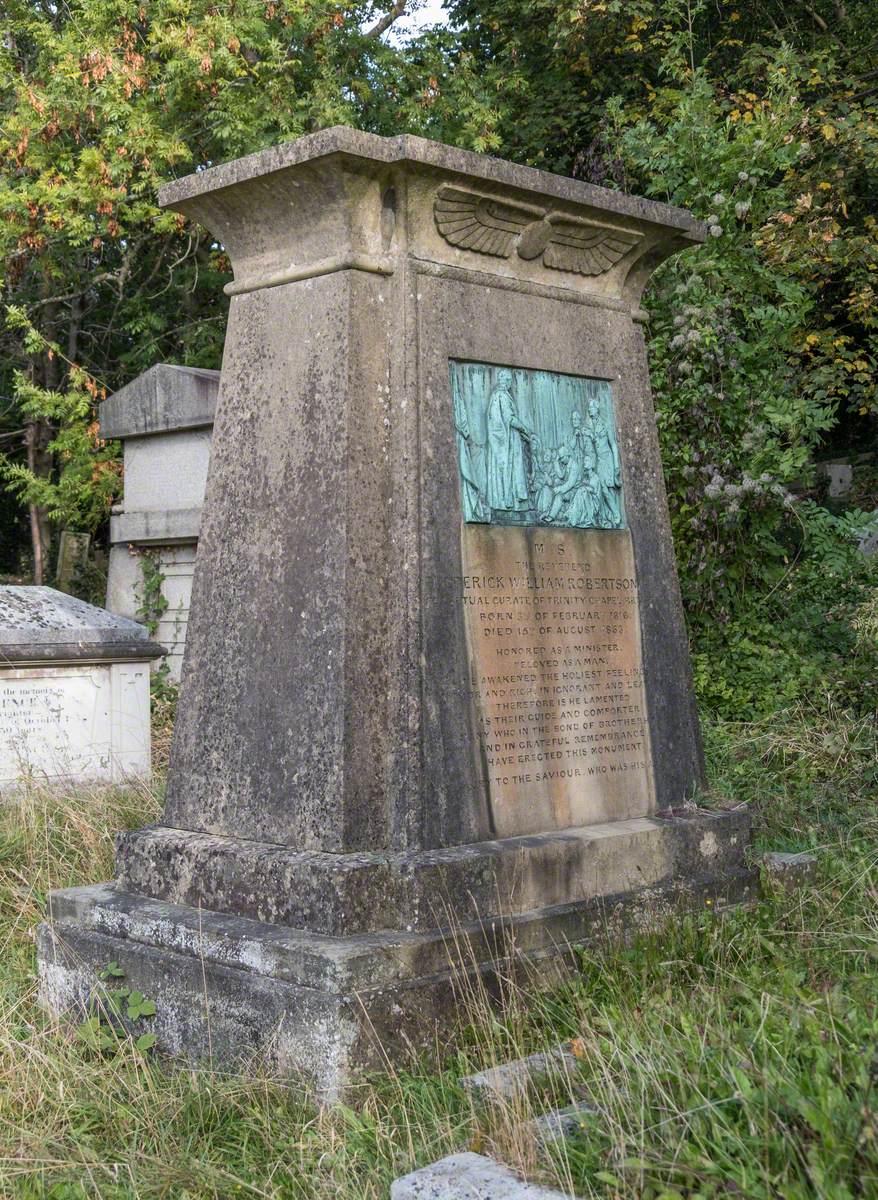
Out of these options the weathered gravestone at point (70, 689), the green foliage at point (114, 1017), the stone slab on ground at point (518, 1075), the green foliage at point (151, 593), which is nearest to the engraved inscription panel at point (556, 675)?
the stone slab on ground at point (518, 1075)

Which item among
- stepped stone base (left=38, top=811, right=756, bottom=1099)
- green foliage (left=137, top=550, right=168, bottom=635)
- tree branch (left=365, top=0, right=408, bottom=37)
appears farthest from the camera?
tree branch (left=365, top=0, right=408, bottom=37)

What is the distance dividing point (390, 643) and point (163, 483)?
8.06m

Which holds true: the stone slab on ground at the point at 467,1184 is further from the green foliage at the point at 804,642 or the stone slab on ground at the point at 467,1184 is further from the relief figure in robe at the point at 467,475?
the green foliage at the point at 804,642

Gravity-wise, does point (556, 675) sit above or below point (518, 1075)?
above

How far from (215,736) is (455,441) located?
3.86ft

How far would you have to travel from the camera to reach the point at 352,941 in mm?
3660

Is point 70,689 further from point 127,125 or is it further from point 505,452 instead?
point 127,125

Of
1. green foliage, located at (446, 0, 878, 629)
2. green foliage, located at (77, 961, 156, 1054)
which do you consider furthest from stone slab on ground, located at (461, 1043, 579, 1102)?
green foliage, located at (446, 0, 878, 629)

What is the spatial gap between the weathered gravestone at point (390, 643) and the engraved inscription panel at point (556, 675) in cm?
1

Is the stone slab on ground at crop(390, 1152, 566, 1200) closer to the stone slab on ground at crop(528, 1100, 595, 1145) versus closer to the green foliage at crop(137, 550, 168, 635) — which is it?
the stone slab on ground at crop(528, 1100, 595, 1145)

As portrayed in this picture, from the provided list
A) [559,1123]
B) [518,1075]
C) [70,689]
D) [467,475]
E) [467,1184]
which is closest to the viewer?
[467,1184]

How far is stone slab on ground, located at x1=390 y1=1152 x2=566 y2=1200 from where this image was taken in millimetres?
2490

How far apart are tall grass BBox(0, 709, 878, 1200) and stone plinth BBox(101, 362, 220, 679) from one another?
21.5 ft

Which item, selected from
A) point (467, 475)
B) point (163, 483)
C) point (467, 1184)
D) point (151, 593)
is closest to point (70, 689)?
point (151, 593)
